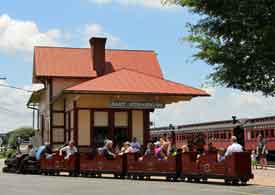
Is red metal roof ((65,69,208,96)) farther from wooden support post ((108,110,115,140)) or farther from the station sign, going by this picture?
wooden support post ((108,110,115,140))

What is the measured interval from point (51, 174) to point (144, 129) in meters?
8.18

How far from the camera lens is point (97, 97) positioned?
36.2m

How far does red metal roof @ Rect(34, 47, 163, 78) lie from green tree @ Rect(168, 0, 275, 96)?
22.1 meters

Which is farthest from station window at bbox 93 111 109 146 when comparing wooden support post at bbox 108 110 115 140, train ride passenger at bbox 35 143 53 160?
train ride passenger at bbox 35 143 53 160

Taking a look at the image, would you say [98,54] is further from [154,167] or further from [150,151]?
[154,167]

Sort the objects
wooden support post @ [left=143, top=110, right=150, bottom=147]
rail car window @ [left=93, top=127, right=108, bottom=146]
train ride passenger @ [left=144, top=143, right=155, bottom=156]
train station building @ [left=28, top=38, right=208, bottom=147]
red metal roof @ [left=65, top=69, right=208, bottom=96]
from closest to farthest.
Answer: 1. train ride passenger @ [left=144, top=143, right=155, bottom=156]
2. red metal roof @ [left=65, top=69, right=208, bottom=96]
3. train station building @ [left=28, top=38, right=208, bottom=147]
4. rail car window @ [left=93, top=127, right=108, bottom=146]
5. wooden support post @ [left=143, top=110, right=150, bottom=147]

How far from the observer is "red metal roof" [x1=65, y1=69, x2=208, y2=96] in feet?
114

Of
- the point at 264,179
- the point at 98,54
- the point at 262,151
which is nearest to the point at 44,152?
the point at 262,151

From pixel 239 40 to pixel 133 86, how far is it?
17165mm

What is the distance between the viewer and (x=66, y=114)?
4056cm

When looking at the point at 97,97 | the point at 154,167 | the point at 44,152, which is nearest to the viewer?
the point at 154,167

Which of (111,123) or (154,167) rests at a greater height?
(111,123)

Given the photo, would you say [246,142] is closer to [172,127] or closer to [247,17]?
[172,127]

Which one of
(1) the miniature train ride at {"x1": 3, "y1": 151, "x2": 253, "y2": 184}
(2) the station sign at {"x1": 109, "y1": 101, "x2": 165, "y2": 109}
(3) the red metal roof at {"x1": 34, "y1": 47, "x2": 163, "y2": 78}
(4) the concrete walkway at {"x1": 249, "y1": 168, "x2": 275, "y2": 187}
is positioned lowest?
(4) the concrete walkway at {"x1": 249, "y1": 168, "x2": 275, "y2": 187}
